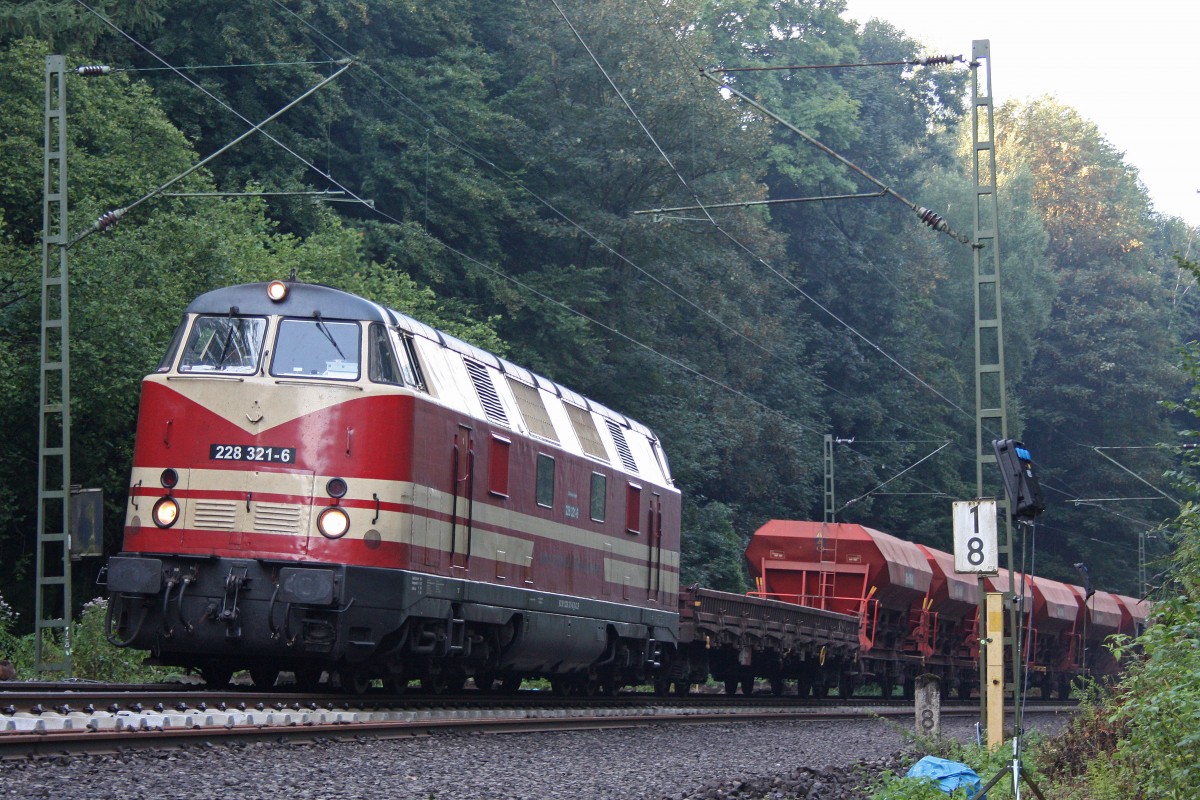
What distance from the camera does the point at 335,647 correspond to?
12703 mm

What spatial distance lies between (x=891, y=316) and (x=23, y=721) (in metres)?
54.6

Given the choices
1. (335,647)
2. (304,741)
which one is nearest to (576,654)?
(335,647)

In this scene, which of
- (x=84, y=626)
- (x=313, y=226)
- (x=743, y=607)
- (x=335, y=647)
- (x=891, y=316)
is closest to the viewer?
(x=335, y=647)

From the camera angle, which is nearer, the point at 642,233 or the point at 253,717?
the point at 253,717

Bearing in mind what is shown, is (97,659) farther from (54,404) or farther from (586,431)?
(586,431)

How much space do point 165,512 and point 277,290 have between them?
230 cm

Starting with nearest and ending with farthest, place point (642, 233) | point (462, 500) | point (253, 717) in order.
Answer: point (253, 717) → point (462, 500) → point (642, 233)

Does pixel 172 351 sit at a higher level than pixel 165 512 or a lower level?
higher

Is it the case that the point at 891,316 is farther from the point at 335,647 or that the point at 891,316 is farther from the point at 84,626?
the point at 335,647

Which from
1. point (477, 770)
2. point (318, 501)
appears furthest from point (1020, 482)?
point (318, 501)

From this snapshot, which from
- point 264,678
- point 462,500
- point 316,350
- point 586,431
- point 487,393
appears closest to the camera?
point 316,350

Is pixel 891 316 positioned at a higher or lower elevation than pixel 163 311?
higher

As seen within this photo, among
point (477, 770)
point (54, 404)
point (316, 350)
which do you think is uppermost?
point (54, 404)

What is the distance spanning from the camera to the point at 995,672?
1515 centimetres
